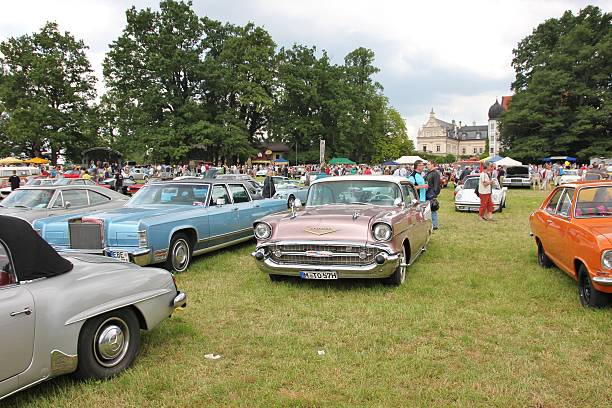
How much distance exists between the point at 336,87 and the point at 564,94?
2534 centimetres

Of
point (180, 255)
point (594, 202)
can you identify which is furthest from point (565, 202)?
point (180, 255)

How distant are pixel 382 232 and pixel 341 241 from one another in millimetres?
566

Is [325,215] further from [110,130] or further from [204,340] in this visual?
[110,130]

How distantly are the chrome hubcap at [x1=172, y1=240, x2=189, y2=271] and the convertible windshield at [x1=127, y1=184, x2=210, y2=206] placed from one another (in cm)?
101

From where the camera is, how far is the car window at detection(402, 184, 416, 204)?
7.65 metres

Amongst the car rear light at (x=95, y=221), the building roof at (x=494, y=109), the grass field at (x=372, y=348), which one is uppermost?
the building roof at (x=494, y=109)

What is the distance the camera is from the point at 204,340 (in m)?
4.77

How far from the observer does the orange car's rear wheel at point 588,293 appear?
209 inches

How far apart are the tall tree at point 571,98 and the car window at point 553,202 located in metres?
48.3

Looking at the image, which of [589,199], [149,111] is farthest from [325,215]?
[149,111]

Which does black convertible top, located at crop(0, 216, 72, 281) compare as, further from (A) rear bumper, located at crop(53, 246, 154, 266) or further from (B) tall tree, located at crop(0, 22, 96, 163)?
(B) tall tree, located at crop(0, 22, 96, 163)

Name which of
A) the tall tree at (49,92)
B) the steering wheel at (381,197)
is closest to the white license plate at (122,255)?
the steering wheel at (381,197)

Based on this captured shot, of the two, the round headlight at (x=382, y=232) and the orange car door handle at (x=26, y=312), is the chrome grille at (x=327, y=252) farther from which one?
the orange car door handle at (x=26, y=312)

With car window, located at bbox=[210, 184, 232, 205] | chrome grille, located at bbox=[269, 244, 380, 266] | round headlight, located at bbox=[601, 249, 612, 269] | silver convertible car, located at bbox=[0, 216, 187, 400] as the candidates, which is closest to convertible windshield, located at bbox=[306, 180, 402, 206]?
chrome grille, located at bbox=[269, 244, 380, 266]
